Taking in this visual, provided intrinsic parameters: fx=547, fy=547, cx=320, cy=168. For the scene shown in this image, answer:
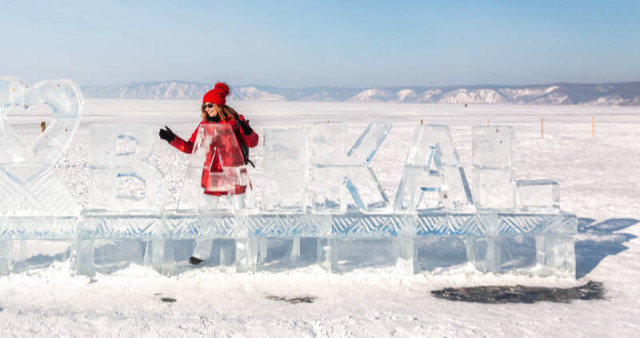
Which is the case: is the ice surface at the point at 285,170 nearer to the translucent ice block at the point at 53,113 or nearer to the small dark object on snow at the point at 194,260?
the small dark object on snow at the point at 194,260

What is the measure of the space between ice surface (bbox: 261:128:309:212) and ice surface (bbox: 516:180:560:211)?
1.78m

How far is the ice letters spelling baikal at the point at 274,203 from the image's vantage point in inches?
168

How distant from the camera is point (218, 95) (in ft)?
15.1

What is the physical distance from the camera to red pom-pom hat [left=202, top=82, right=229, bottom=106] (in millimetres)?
4594

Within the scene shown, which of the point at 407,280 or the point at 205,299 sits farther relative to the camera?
the point at 407,280

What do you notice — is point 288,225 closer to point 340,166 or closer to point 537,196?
point 340,166

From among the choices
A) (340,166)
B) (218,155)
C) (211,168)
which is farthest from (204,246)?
(340,166)

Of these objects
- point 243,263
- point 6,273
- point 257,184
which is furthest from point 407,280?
point 257,184

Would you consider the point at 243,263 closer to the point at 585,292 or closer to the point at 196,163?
the point at 196,163

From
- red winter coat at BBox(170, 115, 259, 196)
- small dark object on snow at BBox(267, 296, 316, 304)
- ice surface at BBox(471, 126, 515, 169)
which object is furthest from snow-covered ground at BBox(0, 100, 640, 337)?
ice surface at BBox(471, 126, 515, 169)

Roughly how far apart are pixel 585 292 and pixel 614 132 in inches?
807

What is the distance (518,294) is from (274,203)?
6.53ft

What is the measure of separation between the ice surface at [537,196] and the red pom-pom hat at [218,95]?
2.55 meters

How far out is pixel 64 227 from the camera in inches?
166
